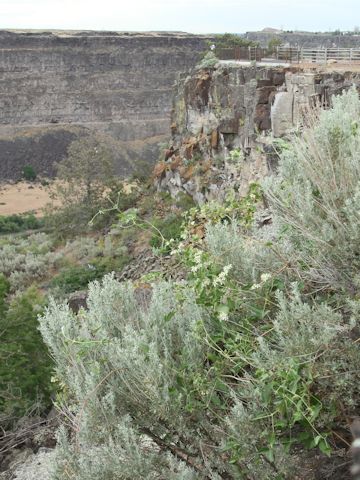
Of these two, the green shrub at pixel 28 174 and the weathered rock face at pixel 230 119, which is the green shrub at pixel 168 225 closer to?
the weathered rock face at pixel 230 119

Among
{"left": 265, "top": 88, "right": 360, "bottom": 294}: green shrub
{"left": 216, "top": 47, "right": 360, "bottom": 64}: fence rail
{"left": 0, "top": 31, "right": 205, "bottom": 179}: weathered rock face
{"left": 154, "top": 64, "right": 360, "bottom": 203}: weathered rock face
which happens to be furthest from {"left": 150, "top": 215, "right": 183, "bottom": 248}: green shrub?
{"left": 0, "top": 31, "right": 205, "bottom": 179}: weathered rock face

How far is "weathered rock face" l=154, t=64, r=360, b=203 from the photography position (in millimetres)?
12484

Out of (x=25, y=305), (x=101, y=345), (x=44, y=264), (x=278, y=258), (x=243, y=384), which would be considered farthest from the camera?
(x=44, y=264)

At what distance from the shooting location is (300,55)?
58.9ft

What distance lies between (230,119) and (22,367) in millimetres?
10109

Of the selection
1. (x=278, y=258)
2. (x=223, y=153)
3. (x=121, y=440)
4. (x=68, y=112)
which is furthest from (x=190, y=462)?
(x=68, y=112)

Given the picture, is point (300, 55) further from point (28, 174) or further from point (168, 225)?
point (28, 174)

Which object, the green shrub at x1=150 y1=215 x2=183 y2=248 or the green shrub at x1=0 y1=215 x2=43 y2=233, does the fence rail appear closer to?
the green shrub at x1=150 y1=215 x2=183 y2=248

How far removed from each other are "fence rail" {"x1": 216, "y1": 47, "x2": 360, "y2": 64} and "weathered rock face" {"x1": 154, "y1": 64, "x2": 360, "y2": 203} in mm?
1702

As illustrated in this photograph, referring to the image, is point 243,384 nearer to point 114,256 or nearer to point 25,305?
point 25,305

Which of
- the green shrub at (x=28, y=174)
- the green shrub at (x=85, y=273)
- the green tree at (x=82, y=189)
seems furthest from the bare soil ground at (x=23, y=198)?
the green shrub at (x=85, y=273)

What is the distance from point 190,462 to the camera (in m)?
3.81

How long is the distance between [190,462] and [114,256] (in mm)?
14740

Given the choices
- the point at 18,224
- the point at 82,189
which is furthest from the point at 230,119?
the point at 18,224
